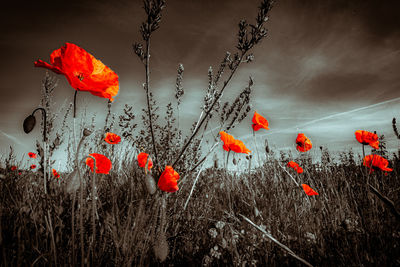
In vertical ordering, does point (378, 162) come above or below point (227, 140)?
below

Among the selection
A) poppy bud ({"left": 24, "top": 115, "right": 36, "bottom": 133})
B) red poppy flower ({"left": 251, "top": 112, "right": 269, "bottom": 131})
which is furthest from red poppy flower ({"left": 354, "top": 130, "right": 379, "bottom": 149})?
poppy bud ({"left": 24, "top": 115, "right": 36, "bottom": 133})

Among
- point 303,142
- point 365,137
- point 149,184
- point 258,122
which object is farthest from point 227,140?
point 365,137

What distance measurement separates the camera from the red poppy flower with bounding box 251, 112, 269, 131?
2.64 metres

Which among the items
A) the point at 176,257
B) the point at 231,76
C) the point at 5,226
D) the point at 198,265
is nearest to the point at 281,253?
the point at 198,265

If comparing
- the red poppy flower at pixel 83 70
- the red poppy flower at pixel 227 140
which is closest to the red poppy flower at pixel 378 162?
the red poppy flower at pixel 227 140

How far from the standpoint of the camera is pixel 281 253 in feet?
4.28

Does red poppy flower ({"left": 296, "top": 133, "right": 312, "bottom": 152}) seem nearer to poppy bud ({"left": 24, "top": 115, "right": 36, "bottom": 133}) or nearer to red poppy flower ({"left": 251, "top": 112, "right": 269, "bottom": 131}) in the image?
red poppy flower ({"left": 251, "top": 112, "right": 269, "bottom": 131})

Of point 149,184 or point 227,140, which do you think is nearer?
point 149,184

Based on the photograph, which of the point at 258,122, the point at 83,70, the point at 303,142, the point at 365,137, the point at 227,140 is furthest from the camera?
the point at 303,142

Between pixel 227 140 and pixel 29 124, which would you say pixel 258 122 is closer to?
pixel 227 140

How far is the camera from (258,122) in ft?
8.63

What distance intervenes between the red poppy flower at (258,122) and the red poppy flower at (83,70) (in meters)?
1.81

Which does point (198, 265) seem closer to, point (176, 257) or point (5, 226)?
point (176, 257)

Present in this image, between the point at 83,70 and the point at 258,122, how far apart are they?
196cm
